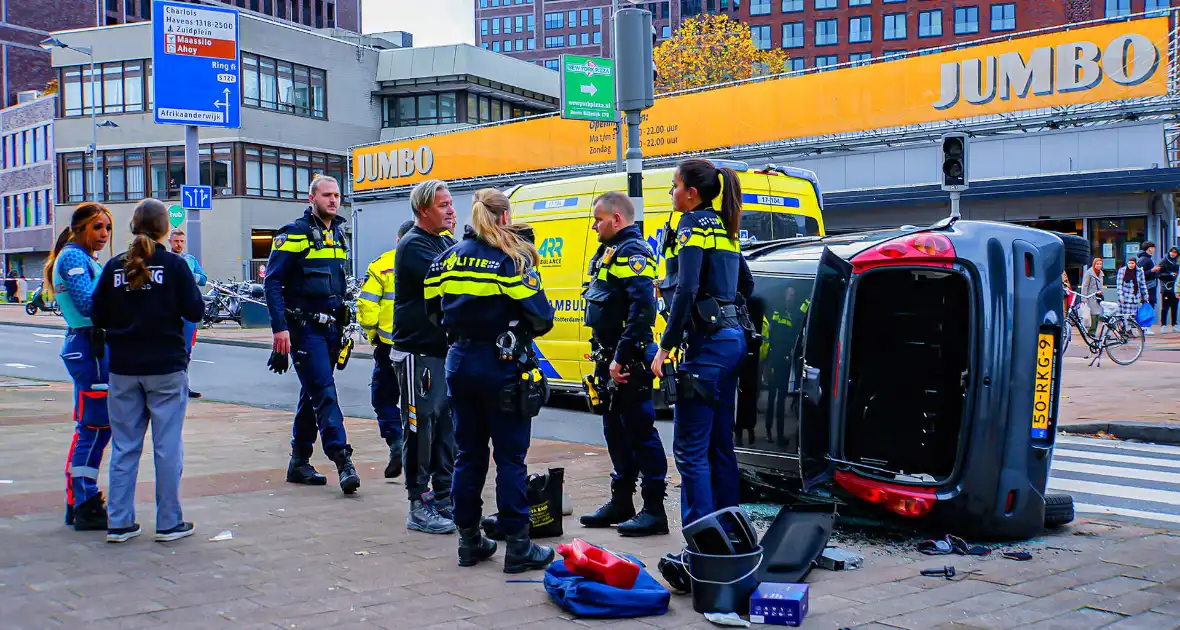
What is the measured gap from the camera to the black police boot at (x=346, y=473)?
7215mm

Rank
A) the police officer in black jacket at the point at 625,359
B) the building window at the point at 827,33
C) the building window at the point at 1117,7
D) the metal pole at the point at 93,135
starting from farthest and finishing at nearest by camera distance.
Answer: the building window at the point at 827,33
the building window at the point at 1117,7
the metal pole at the point at 93,135
the police officer in black jacket at the point at 625,359

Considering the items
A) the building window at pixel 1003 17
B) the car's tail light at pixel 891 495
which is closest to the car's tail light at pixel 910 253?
the car's tail light at pixel 891 495

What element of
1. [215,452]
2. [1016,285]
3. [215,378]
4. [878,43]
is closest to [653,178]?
[215,452]

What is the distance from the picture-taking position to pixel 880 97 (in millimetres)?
25047

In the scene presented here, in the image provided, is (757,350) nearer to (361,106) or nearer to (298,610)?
(298,610)

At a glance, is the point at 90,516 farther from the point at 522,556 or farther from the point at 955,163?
the point at 955,163

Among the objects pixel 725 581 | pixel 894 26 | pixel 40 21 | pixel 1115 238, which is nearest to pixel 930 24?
pixel 894 26

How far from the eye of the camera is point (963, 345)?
6062 mm

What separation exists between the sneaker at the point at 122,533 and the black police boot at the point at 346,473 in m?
1.50

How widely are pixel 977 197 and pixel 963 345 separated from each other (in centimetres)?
2150

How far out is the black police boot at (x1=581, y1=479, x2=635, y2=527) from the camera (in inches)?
252

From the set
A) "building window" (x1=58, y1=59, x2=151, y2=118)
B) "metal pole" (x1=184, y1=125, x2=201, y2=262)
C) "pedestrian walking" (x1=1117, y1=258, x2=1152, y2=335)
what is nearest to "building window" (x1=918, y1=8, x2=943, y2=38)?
"building window" (x1=58, y1=59, x2=151, y2=118)

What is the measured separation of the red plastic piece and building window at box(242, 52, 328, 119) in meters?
48.4

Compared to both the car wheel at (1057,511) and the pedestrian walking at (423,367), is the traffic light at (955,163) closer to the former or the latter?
the car wheel at (1057,511)
